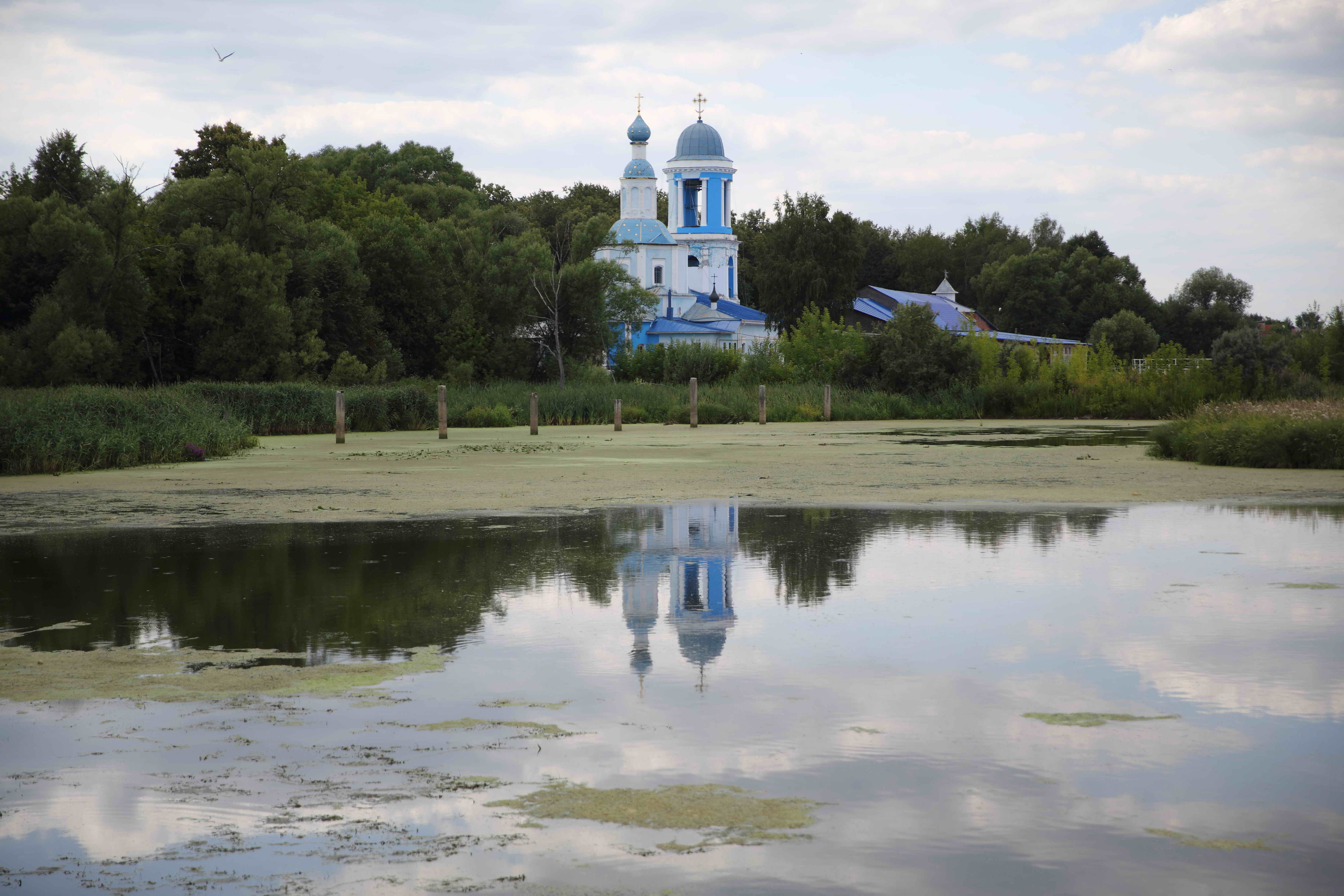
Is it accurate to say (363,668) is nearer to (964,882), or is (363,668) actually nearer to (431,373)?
(964,882)

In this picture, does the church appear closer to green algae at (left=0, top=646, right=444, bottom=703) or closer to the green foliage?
the green foliage

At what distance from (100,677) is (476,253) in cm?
5186

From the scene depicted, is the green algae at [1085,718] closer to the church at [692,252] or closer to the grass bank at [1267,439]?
the grass bank at [1267,439]

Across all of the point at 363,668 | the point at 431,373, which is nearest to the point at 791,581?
the point at 363,668

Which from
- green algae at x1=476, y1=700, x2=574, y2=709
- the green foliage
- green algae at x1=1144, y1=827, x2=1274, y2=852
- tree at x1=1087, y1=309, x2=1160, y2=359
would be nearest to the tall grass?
green algae at x1=476, y1=700, x2=574, y2=709

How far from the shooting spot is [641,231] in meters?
81.9

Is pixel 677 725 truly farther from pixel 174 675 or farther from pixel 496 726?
pixel 174 675

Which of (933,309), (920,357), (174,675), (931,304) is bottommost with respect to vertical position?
(174,675)

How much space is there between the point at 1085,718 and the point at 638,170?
78.5 meters

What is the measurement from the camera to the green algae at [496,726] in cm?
575

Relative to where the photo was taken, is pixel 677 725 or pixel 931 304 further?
pixel 931 304

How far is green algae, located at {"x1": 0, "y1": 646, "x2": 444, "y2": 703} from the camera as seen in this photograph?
→ 21.5 ft

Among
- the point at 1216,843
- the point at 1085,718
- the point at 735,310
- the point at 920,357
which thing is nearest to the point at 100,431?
the point at 1085,718

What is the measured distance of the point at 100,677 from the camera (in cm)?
686
